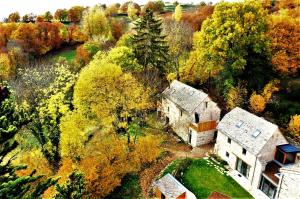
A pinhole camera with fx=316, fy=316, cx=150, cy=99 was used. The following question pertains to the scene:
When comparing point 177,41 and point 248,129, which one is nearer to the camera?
point 248,129

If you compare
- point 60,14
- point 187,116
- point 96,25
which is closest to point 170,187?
point 187,116

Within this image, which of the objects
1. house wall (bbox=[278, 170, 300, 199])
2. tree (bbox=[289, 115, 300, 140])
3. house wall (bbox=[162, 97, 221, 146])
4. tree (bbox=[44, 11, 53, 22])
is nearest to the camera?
house wall (bbox=[278, 170, 300, 199])

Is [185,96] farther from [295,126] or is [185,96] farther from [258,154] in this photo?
[295,126]

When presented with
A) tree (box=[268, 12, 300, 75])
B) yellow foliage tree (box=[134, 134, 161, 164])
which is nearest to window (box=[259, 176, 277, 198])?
yellow foliage tree (box=[134, 134, 161, 164])

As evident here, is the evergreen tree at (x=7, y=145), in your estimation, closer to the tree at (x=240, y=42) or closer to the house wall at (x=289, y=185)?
the house wall at (x=289, y=185)

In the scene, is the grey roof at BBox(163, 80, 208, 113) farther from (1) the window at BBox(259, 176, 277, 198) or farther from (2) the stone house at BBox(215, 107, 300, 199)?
(1) the window at BBox(259, 176, 277, 198)

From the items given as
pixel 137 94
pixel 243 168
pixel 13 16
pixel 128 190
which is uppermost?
pixel 13 16

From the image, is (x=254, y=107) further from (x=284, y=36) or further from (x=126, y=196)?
(x=126, y=196)

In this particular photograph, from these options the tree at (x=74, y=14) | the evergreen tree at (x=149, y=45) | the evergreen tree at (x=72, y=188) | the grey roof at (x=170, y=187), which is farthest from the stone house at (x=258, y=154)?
the tree at (x=74, y=14)
